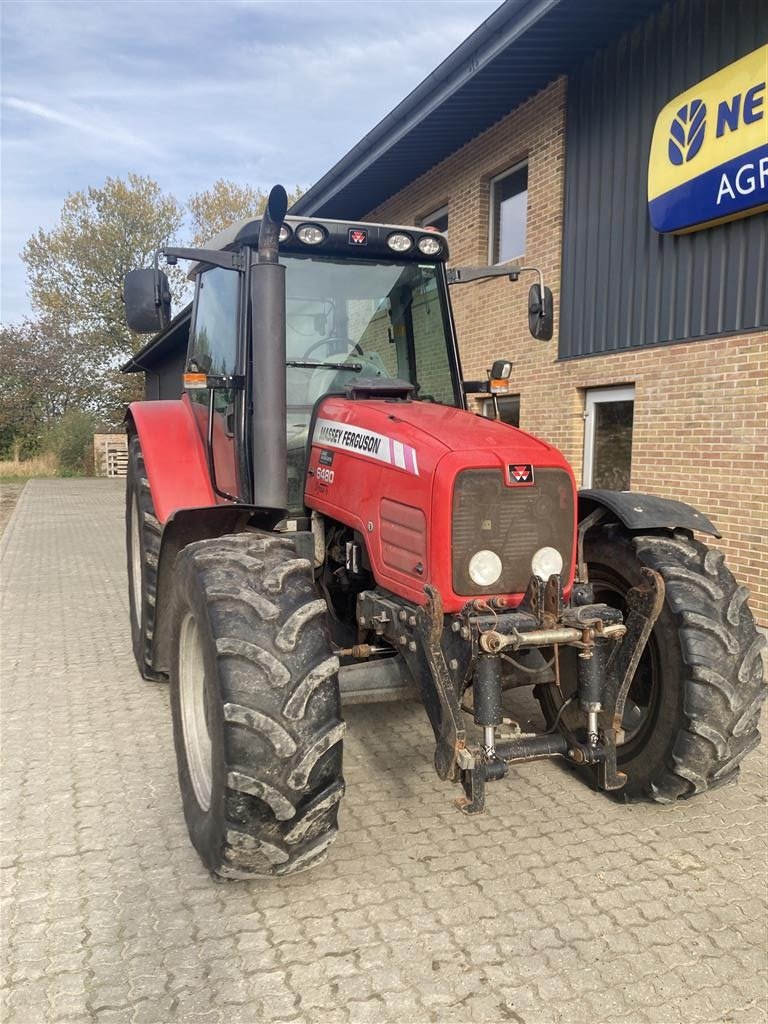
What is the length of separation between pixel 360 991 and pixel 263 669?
3.05 ft

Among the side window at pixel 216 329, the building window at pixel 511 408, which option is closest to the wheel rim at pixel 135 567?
the side window at pixel 216 329

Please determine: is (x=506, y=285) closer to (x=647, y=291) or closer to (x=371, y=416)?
(x=647, y=291)

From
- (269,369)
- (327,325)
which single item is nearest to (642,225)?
(327,325)

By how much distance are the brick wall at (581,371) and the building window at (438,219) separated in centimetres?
12

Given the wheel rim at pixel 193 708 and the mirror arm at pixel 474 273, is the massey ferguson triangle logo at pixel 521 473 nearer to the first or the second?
the wheel rim at pixel 193 708

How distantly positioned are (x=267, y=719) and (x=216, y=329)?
237 cm

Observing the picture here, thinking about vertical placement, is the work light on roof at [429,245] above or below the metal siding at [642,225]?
Result: below

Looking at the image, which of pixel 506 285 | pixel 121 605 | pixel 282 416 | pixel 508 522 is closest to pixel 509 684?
pixel 508 522

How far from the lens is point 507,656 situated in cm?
277

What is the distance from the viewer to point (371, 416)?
313cm

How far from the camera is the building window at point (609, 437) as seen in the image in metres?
7.70

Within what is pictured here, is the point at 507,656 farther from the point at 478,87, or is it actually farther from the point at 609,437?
the point at 478,87

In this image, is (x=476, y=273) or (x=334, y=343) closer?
(x=334, y=343)

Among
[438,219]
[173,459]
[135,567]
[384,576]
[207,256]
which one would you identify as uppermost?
[438,219]
